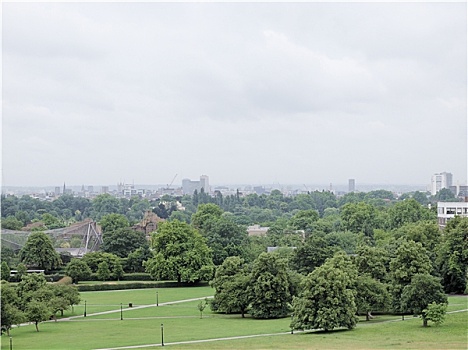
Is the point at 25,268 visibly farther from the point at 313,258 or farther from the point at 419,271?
the point at 419,271

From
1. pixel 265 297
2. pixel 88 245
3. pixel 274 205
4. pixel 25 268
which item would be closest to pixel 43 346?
pixel 265 297

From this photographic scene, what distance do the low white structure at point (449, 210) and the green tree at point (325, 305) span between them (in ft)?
145

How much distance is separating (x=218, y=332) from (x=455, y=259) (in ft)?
65.6

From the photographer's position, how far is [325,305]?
37781 millimetres

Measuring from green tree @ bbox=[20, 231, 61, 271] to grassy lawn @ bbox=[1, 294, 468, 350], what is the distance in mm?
20567

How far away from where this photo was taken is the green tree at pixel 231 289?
4622 centimetres

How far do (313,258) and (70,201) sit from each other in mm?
137880

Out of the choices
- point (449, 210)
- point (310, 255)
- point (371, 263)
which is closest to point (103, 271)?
point (310, 255)

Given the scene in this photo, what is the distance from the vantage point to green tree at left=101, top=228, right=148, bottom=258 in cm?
7306

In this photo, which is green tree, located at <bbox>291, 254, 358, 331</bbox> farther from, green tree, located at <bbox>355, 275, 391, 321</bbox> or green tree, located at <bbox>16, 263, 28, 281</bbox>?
green tree, located at <bbox>16, 263, 28, 281</bbox>

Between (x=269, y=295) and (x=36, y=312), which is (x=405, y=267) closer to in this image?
(x=269, y=295)

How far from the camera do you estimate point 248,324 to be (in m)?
41.5

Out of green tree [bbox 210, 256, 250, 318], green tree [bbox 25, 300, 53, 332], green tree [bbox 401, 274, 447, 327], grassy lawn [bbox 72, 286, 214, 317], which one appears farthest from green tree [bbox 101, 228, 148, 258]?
green tree [bbox 401, 274, 447, 327]

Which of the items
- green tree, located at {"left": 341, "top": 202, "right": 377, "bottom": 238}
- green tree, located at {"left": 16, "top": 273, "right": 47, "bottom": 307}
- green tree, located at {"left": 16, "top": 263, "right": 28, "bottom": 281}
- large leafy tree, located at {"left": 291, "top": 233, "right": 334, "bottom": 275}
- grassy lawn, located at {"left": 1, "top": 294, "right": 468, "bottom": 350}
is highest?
green tree, located at {"left": 341, "top": 202, "right": 377, "bottom": 238}
